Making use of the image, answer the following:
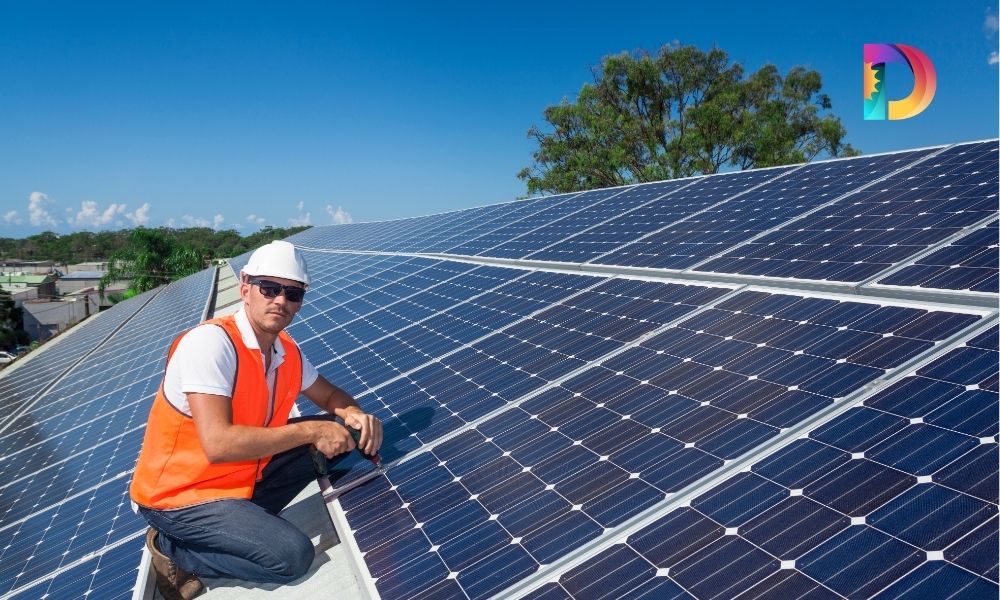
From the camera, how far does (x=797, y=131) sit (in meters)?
51.0

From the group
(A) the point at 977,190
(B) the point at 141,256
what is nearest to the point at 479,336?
(A) the point at 977,190

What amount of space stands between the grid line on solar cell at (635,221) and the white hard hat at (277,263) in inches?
236

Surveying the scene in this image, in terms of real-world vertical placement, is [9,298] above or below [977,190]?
below

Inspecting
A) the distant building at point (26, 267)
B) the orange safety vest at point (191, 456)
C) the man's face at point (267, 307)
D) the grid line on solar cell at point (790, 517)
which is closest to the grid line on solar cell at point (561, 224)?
the man's face at point (267, 307)

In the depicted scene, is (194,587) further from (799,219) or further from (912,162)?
(912,162)

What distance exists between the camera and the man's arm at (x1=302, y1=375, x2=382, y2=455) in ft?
18.2

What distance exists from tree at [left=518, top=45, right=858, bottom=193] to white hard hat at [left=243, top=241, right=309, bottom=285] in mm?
46207

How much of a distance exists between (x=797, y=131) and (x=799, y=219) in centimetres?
4688

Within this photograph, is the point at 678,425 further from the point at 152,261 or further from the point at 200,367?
the point at 152,261

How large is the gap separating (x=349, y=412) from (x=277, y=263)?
1.47m

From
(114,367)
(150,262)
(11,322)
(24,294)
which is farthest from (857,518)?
(24,294)

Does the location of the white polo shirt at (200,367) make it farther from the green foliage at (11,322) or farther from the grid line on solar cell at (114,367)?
the green foliage at (11,322)

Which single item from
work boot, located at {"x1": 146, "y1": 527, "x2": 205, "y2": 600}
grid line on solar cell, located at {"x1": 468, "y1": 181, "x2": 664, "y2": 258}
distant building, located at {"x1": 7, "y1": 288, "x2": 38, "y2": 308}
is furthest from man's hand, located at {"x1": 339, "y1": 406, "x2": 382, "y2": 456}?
distant building, located at {"x1": 7, "y1": 288, "x2": 38, "y2": 308}

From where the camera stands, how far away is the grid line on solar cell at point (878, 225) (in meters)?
6.99
